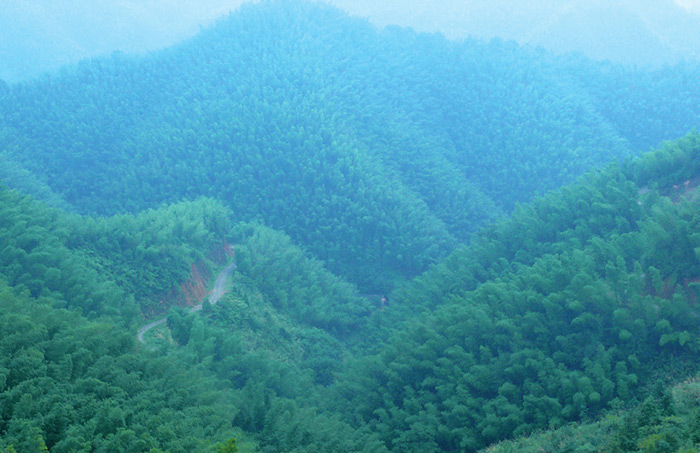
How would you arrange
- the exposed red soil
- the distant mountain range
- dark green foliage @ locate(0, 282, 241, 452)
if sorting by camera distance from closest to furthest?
1. dark green foliage @ locate(0, 282, 241, 452)
2. the exposed red soil
3. the distant mountain range

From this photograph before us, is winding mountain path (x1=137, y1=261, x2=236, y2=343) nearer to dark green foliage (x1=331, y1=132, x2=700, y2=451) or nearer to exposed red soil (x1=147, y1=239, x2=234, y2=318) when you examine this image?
exposed red soil (x1=147, y1=239, x2=234, y2=318)

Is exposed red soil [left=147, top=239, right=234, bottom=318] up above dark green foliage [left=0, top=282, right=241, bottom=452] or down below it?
above

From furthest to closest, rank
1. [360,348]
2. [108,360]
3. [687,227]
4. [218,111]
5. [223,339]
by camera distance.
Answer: [218,111] < [360,348] < [223,339] < [687,227] < [108,360]

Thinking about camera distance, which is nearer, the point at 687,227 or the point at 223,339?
the point at 687,227

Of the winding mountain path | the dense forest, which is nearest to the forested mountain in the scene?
the dense forest

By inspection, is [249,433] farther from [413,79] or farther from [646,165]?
[413,79]

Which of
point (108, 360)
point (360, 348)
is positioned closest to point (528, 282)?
point (360, 348)
